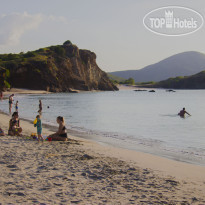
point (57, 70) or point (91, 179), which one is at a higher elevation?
point (57, 70)

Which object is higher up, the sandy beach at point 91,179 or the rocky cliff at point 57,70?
the rocky cliff at point 57,70

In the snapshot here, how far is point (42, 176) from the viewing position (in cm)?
696

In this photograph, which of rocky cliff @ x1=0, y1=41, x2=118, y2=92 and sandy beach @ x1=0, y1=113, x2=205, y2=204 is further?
rocky cliff @ x1=0, y1=41, x2=118, y2=92

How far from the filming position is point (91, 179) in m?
6.96

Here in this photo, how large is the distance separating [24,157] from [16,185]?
2688 mm

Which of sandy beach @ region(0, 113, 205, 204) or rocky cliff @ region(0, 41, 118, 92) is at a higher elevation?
rocky cliff @ region(0, 41, 118, 92)

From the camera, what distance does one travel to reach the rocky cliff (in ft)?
312

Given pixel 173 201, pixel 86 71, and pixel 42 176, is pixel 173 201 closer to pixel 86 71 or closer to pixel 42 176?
pixel 42 176

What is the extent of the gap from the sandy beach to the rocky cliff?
8866 cm

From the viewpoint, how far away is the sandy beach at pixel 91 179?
5.68 m

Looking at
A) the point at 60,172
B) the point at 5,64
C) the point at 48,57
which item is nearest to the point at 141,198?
the point at 60,172

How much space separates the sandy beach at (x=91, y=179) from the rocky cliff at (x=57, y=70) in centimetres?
8866

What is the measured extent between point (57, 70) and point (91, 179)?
101 m

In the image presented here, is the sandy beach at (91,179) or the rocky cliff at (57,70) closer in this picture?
the sandy beach at (91,179)
